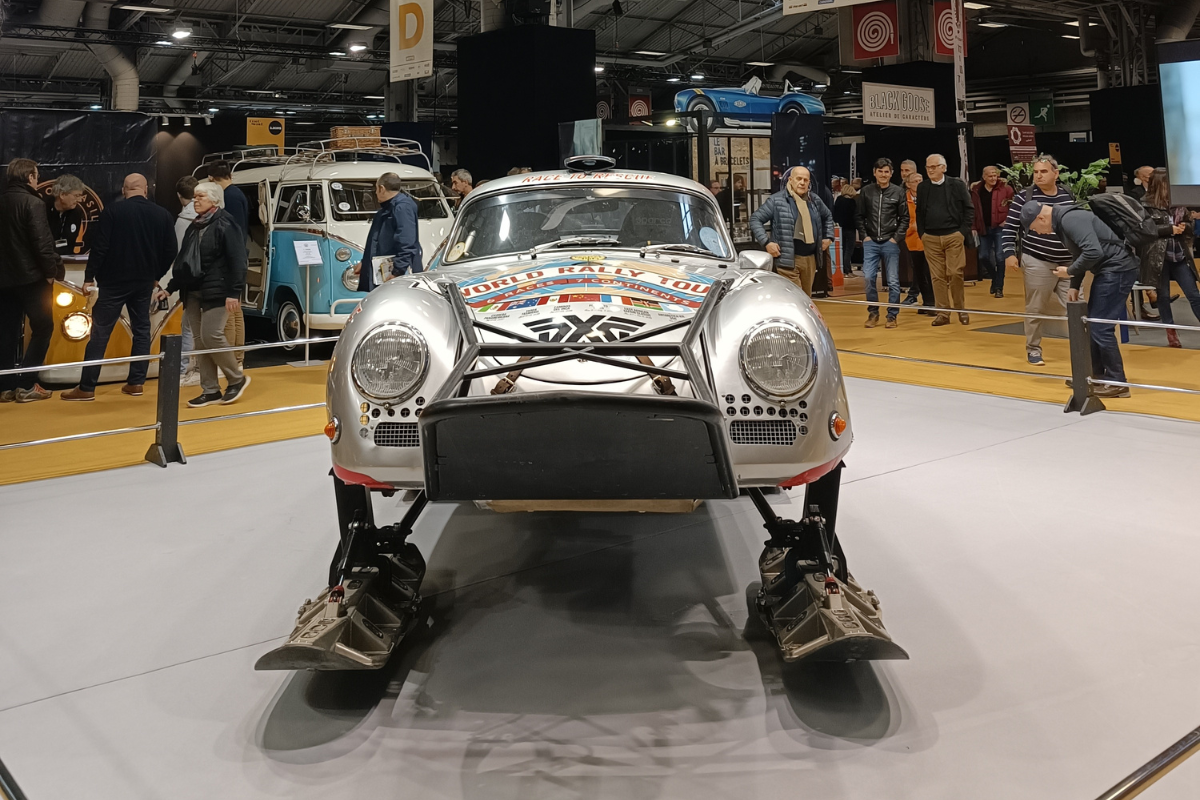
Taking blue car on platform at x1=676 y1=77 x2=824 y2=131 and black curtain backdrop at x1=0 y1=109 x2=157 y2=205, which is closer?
black curtain backdrop at x1=0 y1=109 x2=157 y2=205

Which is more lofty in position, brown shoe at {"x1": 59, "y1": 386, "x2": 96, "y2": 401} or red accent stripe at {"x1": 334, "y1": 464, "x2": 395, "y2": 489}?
brown shoe at {"x1": 59, "y1": 386, "x2": 96, "y2": 401}

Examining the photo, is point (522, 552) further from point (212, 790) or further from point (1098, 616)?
point (1098, 616)

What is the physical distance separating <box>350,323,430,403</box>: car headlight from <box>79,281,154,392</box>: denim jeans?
19.1 feet

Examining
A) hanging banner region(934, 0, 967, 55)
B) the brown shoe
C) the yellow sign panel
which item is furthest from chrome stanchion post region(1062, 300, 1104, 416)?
the yellow sign panel

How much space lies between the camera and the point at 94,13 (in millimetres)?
21594

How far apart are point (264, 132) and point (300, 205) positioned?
382 inches

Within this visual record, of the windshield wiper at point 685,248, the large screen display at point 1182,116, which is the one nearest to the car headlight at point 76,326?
the windshield wiper at point 685,248

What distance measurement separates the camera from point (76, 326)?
847 centimetres

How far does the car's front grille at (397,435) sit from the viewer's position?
119 inches

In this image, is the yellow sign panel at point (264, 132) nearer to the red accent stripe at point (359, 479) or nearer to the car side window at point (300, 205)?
the car side window at point (300, 205)

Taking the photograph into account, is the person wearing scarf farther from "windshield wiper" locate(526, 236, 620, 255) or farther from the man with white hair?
the man with white hair

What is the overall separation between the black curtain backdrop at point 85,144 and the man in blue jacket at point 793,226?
20.4 feet

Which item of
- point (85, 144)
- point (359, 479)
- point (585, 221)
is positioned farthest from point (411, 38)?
point (359, 479)

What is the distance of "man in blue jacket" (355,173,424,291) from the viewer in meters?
7.74
